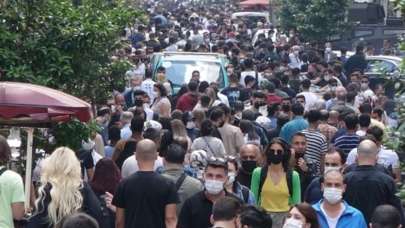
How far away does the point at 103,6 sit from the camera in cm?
1527

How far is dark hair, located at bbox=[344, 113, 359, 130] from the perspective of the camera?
1576 cm

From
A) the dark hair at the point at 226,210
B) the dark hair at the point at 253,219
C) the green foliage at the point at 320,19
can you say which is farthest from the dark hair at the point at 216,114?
the green foliage at the point at 320,19

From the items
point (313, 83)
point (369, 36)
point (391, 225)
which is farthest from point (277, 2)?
point (391, 225)

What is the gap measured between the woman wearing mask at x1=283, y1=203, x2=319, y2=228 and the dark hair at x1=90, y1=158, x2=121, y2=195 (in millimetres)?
2667

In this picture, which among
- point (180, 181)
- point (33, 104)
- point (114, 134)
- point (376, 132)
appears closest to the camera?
point (33, 104)

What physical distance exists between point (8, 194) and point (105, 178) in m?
1.66

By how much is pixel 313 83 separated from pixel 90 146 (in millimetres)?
11874

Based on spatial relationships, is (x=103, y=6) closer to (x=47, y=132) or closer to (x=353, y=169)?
(x=47, y=132)

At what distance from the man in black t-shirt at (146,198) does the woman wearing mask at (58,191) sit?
1.24 meters

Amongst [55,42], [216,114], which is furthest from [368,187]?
[216,114]

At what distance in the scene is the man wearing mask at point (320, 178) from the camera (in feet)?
39.3

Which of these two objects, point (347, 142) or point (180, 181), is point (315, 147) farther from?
point (180, 181)

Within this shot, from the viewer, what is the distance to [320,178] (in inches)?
477

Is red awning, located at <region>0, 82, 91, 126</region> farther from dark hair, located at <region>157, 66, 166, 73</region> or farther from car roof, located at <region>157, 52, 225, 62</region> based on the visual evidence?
car roof, located at <region>157, 52, 225, 62</region>
